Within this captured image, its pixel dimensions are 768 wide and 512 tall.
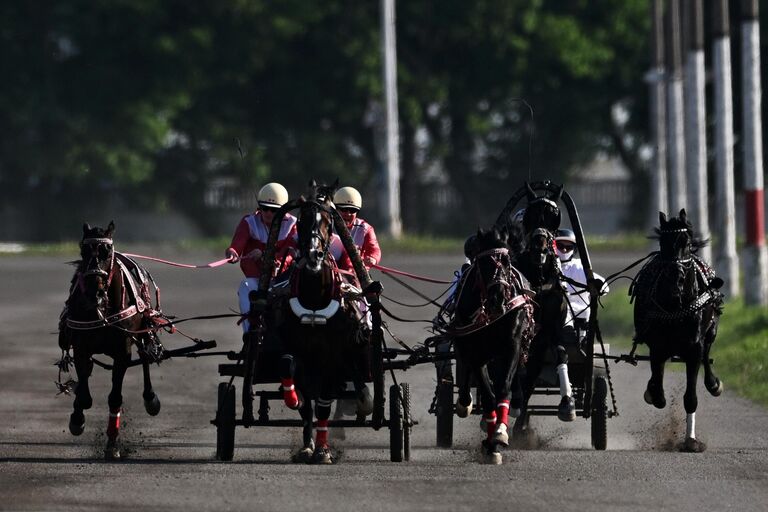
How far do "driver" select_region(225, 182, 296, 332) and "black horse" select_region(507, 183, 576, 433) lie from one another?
1.68 metres

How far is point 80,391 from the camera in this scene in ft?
47.4

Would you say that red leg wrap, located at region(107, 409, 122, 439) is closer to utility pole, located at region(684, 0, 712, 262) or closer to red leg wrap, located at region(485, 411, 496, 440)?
red leg wrap, located at region(485, 411, 496, 440)

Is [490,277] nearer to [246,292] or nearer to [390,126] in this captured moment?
[246,292]

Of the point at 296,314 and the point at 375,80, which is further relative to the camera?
the point at 375,80

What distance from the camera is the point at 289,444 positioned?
1537cm

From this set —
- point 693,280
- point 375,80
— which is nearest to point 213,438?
point 693,280

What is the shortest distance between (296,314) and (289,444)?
7.38 ft

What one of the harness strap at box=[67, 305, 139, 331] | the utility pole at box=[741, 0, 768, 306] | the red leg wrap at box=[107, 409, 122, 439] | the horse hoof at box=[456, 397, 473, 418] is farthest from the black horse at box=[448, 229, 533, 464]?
the utility pole at box=[741, 0, 768, 306]

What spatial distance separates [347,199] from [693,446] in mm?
3007

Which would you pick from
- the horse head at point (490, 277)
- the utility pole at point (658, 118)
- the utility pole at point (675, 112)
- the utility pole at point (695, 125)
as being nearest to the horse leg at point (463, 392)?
the horse head at point (490, 277)

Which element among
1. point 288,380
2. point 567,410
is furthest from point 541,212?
point 288,380

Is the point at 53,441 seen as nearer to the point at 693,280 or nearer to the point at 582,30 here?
the point at 693,280

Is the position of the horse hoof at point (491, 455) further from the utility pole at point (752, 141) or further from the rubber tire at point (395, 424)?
the utility pole at point (752, 141)

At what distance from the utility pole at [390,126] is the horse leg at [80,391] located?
32.7 m
